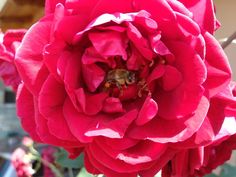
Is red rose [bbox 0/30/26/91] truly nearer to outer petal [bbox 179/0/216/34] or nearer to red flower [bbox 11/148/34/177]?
outer petal [bbox 179/0/216/34]

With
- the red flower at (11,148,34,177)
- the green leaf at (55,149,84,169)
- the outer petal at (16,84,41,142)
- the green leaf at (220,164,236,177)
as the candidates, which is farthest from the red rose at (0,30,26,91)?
the red flower at (11,148,34,177)

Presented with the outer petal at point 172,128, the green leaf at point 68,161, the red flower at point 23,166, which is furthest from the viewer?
the red flower at point 23,166

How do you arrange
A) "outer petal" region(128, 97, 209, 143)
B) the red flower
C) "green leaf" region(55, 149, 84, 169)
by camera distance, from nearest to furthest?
"outer petal" region(128, 97, 209, 143) < "green leaf" region(55, 149, 84, 169) < the red flower

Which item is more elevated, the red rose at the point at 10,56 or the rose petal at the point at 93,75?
the rose petal at the point at 93,75

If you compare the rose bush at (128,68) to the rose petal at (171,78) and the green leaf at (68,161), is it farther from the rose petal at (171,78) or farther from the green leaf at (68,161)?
the green leaf at (68,161)

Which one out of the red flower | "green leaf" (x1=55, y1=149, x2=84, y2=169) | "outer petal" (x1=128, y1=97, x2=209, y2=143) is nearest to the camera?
"outer petal" (x1=128, y1=97, x2=209, y2=143)

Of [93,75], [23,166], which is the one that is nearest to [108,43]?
[93,75]

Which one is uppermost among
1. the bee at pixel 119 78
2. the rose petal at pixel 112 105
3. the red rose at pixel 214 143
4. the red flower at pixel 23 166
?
the bee at pixel 119 78

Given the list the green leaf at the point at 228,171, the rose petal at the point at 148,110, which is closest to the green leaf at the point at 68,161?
the green leaf at the point at 228,171
